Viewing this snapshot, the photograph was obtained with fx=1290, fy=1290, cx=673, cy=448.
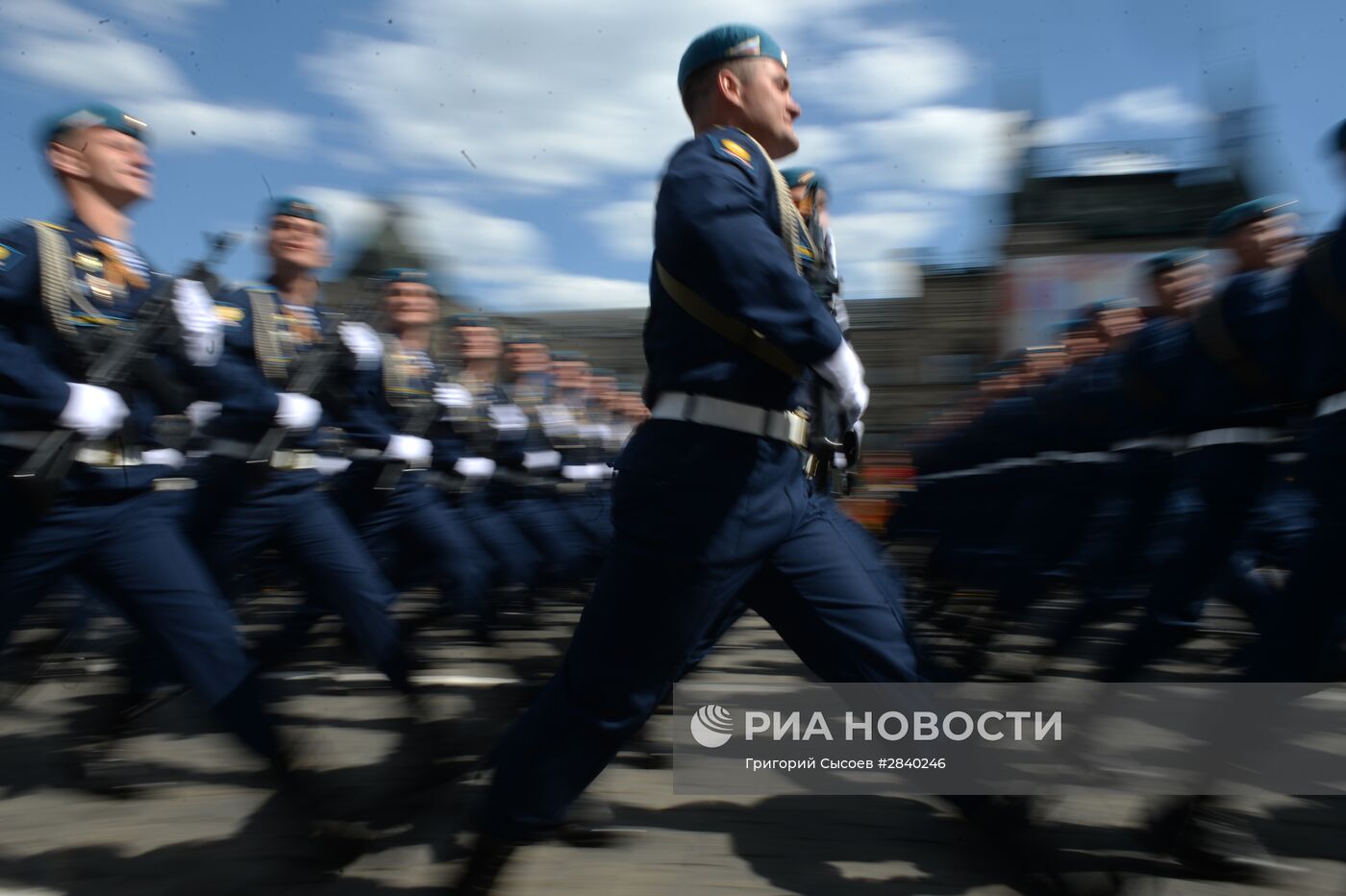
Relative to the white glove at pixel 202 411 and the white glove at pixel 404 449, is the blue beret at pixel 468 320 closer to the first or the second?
the white glove at pixel 404 449

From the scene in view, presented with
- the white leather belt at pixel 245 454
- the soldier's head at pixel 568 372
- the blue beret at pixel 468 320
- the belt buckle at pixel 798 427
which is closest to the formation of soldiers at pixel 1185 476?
the belt buckle at pixel 798 427

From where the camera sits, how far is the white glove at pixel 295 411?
14.0 ft

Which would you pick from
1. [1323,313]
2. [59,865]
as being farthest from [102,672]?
[1323,313]

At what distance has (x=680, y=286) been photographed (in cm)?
261

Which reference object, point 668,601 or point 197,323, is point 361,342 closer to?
point 197,323

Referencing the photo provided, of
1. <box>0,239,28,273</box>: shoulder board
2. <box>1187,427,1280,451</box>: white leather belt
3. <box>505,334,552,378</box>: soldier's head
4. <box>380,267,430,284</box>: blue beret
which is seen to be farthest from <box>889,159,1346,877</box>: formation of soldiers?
<box>505,334,552,378</box>: soldier's head

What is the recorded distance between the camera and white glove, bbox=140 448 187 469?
142 inches

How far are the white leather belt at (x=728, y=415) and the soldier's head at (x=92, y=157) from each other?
187 cm

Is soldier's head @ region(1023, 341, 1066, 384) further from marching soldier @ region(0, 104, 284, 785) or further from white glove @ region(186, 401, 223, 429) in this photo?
marching soldier @ region(0, 104, 284, 785)

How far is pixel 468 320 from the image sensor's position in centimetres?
783

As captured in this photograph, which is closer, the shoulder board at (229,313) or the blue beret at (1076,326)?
the shoulder board at (229,313)

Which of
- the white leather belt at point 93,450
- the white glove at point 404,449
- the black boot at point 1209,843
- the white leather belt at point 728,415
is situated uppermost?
the white leather belt at point 728,415

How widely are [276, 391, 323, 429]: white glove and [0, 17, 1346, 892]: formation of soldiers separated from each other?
1cm

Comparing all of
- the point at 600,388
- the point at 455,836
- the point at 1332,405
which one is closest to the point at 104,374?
the point at 455,836
